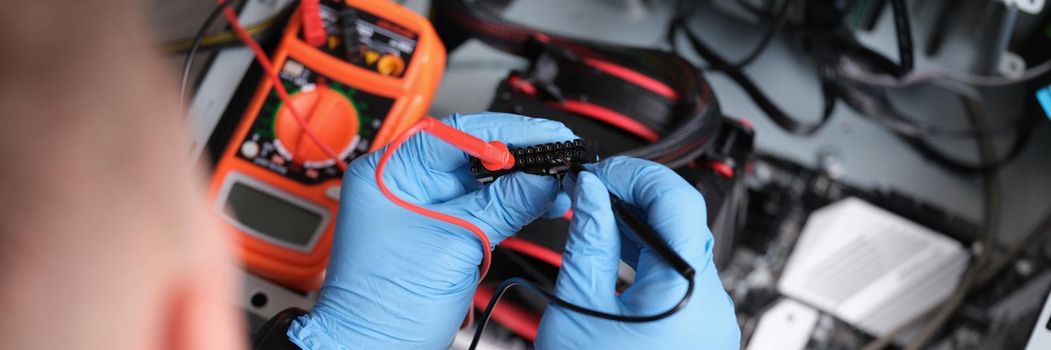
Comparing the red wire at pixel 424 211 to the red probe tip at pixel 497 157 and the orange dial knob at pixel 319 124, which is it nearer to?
the red probe tip at pixel 497 157

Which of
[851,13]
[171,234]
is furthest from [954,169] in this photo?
[171,234]

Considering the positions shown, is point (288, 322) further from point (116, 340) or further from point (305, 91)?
point (116, 340)

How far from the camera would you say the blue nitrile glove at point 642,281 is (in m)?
0.85

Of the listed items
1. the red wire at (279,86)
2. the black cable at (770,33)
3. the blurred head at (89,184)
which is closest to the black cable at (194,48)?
the red wire at (279,86)

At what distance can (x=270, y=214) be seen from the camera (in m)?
1.12

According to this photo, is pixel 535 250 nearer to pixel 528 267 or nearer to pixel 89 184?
pixel 528 267

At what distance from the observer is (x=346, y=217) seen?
982 mm

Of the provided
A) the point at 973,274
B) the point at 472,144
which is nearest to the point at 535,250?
the point at 472,144

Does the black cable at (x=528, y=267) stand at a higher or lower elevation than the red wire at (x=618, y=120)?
lower

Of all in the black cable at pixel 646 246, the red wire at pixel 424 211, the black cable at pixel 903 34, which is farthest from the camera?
the black cable at pixel 903 34

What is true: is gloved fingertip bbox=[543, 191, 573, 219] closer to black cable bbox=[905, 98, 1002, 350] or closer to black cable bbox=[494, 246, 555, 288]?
black cable bbox=[494, 246, 555, 288]

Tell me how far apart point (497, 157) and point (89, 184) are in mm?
494

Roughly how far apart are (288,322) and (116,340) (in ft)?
1.69

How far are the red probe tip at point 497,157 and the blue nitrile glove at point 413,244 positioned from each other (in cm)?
5
